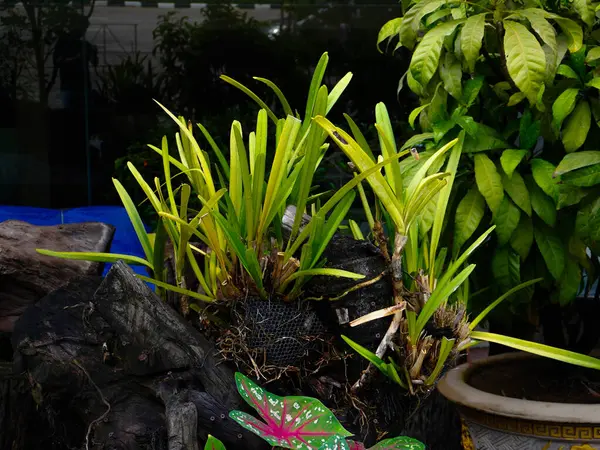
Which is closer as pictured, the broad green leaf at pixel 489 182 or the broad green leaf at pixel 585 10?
the broad green leaf at pixel 585 10

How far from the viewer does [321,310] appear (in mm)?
2354

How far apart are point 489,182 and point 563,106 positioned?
0.31 meters

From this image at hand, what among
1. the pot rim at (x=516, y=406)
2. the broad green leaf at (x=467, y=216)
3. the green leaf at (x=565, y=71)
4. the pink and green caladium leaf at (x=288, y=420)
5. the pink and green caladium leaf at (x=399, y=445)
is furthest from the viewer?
the broad green leaf at (x=467, y=216)

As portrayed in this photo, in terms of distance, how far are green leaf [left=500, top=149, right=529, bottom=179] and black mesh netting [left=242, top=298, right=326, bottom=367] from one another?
768mm

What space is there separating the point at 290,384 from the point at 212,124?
2603mm

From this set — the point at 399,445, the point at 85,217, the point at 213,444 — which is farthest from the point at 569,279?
the point at 85,217

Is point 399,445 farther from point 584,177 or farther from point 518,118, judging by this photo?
point 518,118

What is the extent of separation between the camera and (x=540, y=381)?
2.76 m

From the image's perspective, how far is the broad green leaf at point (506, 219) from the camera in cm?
259

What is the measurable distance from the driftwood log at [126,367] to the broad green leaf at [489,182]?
949 mm

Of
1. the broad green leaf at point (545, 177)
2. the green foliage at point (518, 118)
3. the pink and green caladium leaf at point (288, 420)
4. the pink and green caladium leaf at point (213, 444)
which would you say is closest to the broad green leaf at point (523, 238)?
the green foliage at point (518, 118)

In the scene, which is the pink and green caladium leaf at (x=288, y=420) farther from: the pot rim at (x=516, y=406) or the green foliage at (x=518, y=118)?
the green foliage at (x=518, y=118)

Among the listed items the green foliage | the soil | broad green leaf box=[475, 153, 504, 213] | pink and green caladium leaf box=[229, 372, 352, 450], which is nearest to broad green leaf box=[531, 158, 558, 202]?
the green foliage

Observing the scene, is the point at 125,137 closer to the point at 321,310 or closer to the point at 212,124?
Answer: the point at 212,124
